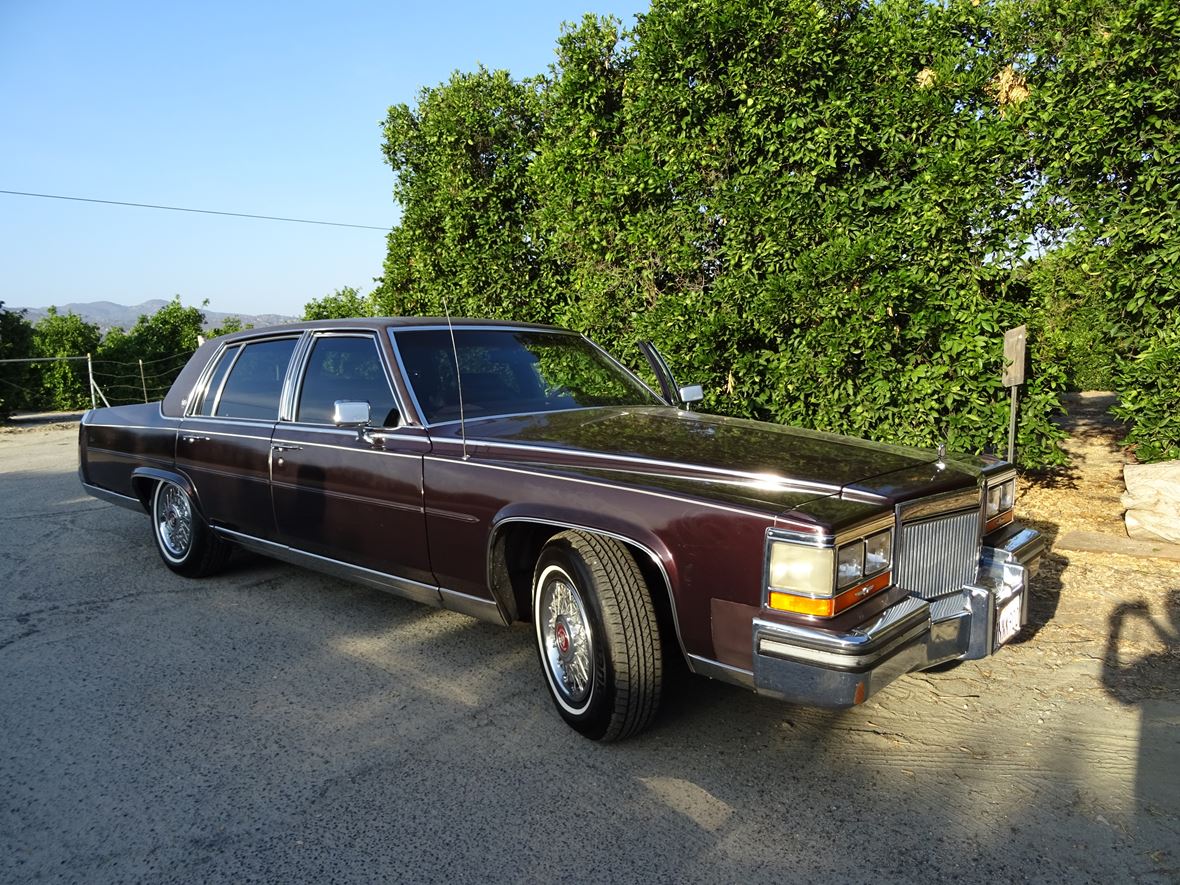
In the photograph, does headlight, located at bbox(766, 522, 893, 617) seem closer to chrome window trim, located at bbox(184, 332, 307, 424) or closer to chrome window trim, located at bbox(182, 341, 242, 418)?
chrome window trim, located at bbox(184, 332, 307, 424)

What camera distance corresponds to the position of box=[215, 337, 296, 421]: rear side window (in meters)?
4.67

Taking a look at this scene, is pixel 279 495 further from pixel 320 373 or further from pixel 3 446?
pixel 3 446

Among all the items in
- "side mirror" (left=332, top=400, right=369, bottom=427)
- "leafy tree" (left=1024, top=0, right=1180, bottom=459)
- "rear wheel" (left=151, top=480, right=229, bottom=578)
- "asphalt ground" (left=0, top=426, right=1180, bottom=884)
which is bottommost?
"asphalt ground" (left=0, top=426, right=1180, bottom=884)

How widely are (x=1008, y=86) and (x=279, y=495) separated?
620 cm

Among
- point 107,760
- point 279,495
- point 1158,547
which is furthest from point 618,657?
point 1158,547

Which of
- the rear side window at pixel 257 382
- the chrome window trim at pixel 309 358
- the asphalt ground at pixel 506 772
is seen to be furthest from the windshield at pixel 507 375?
the asphalt ground at pixel 506 772

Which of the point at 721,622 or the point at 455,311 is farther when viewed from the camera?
the point at 455,311

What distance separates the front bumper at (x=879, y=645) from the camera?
247cm

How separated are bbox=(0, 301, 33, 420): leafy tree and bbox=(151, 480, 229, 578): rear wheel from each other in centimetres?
1681

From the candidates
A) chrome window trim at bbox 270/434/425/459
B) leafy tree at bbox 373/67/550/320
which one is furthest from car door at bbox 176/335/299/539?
leafy tree at bbox 373/67/550/320

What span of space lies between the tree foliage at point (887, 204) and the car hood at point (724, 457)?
2649 mm

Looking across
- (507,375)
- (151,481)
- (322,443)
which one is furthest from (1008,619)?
(151,481)

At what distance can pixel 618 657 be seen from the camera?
2.90 metres

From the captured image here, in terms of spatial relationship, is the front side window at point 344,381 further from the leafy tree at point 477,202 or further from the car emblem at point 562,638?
the leafy tree at point 477,202
